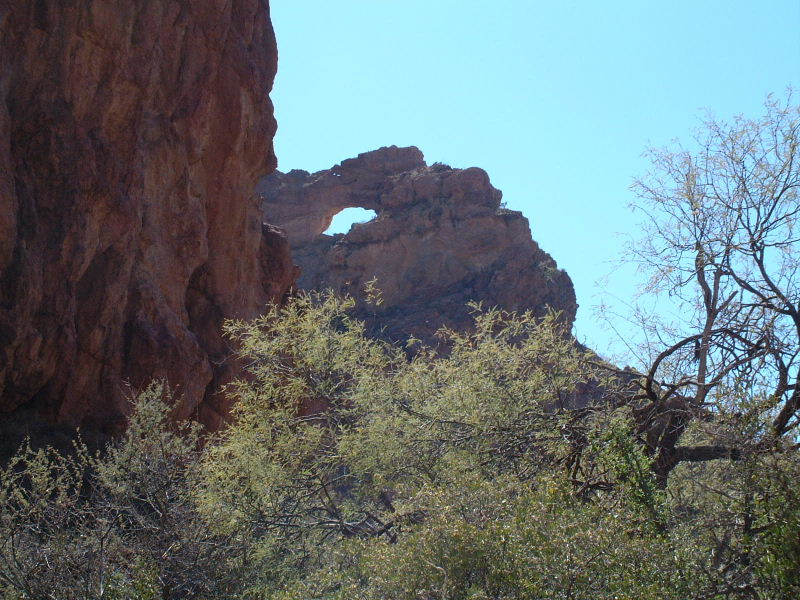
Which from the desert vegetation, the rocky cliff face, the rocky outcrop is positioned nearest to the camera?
the desert vegetation

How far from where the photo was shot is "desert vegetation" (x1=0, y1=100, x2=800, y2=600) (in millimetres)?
5199

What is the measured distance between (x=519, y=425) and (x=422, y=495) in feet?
5.50

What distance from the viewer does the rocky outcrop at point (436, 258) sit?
4197 centimetres

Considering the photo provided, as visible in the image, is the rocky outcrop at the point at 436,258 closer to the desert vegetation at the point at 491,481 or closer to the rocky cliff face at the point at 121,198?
the rocky cliff face at the point at 121,198

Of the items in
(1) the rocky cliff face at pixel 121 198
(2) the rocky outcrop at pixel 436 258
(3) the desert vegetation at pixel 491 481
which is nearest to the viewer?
(3) the desert vegetation at pixel 491 481

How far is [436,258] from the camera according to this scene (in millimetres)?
43531

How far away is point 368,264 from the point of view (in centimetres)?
4362

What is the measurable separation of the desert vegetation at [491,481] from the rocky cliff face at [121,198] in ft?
16.5

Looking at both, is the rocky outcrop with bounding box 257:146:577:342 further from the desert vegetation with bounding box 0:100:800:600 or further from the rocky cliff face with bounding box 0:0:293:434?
the desert vegetation with bounding box 0:100:800:600

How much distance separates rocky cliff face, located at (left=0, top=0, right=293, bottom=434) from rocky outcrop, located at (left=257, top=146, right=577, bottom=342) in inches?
771

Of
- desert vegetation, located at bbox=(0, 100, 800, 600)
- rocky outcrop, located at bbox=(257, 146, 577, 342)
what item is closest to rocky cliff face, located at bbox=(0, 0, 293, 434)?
desert vegetation, located at bbox=(0, 100, 800, 600)

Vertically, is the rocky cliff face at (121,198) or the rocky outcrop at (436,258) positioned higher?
the rocky outcrop at (436,258)

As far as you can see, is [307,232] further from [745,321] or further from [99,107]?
[745,321]

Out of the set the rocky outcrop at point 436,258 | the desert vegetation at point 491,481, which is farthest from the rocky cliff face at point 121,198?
the rocky outcrop at point 436,258
